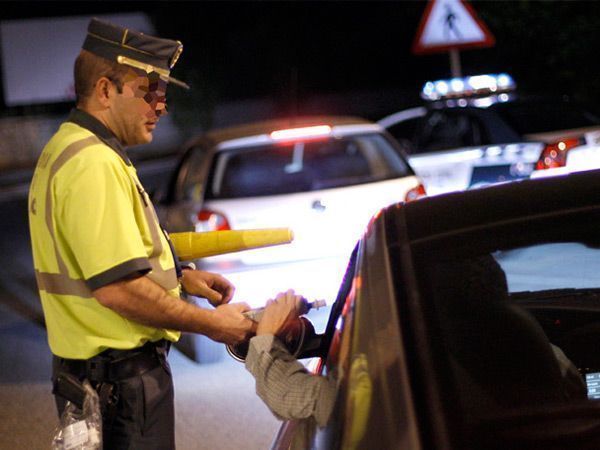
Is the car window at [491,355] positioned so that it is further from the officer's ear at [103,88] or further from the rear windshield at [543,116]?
the rear windshield at [543,116]

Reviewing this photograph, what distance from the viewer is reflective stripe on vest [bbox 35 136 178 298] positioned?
302 cm

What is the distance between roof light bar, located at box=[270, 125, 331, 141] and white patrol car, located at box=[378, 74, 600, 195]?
2.03m

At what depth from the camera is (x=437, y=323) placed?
230 cm

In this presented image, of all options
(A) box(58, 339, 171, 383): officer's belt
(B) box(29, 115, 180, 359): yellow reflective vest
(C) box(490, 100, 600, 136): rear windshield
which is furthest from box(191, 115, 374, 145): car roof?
(A) box(58, 339, 171, 383): officer's belt

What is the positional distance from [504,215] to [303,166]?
5851 millimetres

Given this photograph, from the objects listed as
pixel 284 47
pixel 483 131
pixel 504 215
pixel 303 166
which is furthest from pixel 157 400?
pixel 284 47

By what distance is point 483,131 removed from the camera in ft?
38.1

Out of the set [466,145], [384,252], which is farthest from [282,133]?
[384,252]

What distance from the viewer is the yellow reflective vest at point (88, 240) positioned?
114 inches

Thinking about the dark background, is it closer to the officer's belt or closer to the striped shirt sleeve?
the officer's belt

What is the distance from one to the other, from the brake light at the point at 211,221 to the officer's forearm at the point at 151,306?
15.5 feet

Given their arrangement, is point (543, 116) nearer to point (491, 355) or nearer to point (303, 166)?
point (303, 166)

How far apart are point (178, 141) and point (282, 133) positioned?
27202 millimetres

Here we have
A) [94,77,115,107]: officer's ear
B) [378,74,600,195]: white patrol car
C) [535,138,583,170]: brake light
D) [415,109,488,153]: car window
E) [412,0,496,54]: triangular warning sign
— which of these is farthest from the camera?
[412,0,496,54]: triangular warning sign
